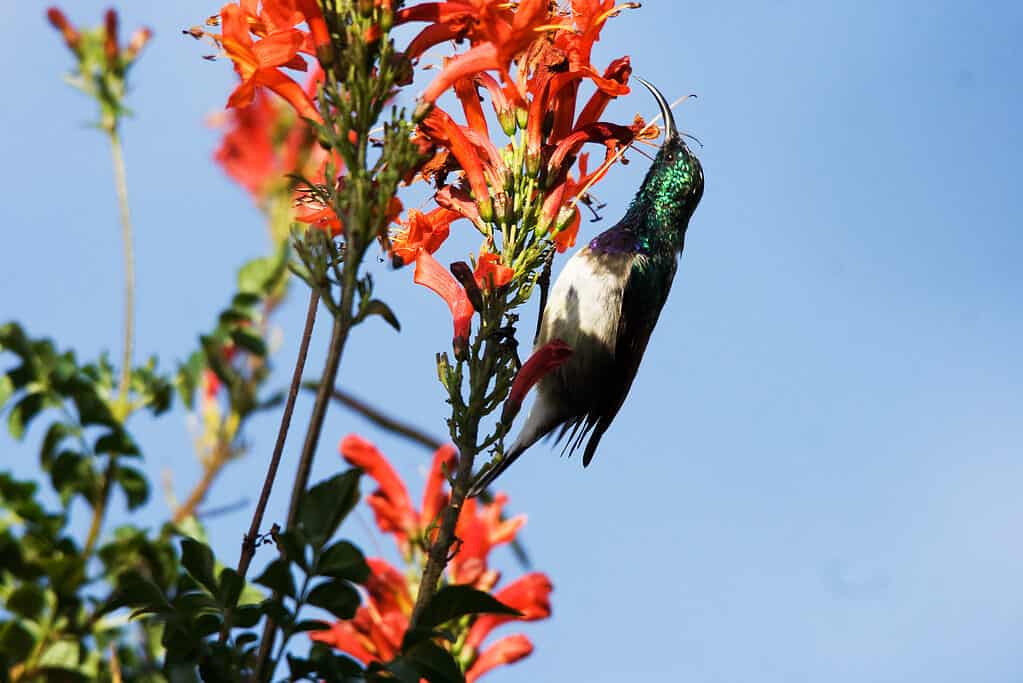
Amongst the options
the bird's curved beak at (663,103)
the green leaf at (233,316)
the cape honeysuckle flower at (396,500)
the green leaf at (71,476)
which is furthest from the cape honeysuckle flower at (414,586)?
the bird's curved beak at (663,103)

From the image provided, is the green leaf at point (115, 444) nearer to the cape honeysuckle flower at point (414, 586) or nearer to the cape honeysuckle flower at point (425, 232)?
the cape honeysuckle flower at point (414, 586)

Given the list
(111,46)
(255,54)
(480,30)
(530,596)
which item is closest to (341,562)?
(255,54)

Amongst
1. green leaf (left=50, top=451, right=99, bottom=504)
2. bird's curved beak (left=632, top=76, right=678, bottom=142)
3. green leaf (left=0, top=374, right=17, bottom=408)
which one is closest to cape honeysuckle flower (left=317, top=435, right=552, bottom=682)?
green leaf (left=50, top=451, right=99, bottom=504)

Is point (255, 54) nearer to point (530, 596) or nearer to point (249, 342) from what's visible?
point (249, 342)

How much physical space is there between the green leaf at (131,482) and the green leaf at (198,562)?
1.58 meters

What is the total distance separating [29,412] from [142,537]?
0.54m

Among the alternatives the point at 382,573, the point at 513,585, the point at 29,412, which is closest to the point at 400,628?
the point at 382,573

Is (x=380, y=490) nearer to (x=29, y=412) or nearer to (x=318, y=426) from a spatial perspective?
(x=29, y=412)

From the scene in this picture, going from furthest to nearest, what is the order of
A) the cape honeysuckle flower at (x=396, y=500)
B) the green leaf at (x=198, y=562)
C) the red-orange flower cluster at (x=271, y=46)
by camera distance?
the cape honeysuckle flower at (x=396, y=500) → the red-orange flower cluster at (x=271, y=46) → the green leaf at (x=198, y=562)

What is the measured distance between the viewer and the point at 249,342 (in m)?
3.71

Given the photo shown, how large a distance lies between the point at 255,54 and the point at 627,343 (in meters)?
2.02

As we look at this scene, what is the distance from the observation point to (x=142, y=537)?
121 inches

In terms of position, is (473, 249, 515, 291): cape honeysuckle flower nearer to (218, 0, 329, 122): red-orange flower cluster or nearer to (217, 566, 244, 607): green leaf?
(218, 0, 329, 122): red-orange flower cluster

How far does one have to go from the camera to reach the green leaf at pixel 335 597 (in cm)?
167
